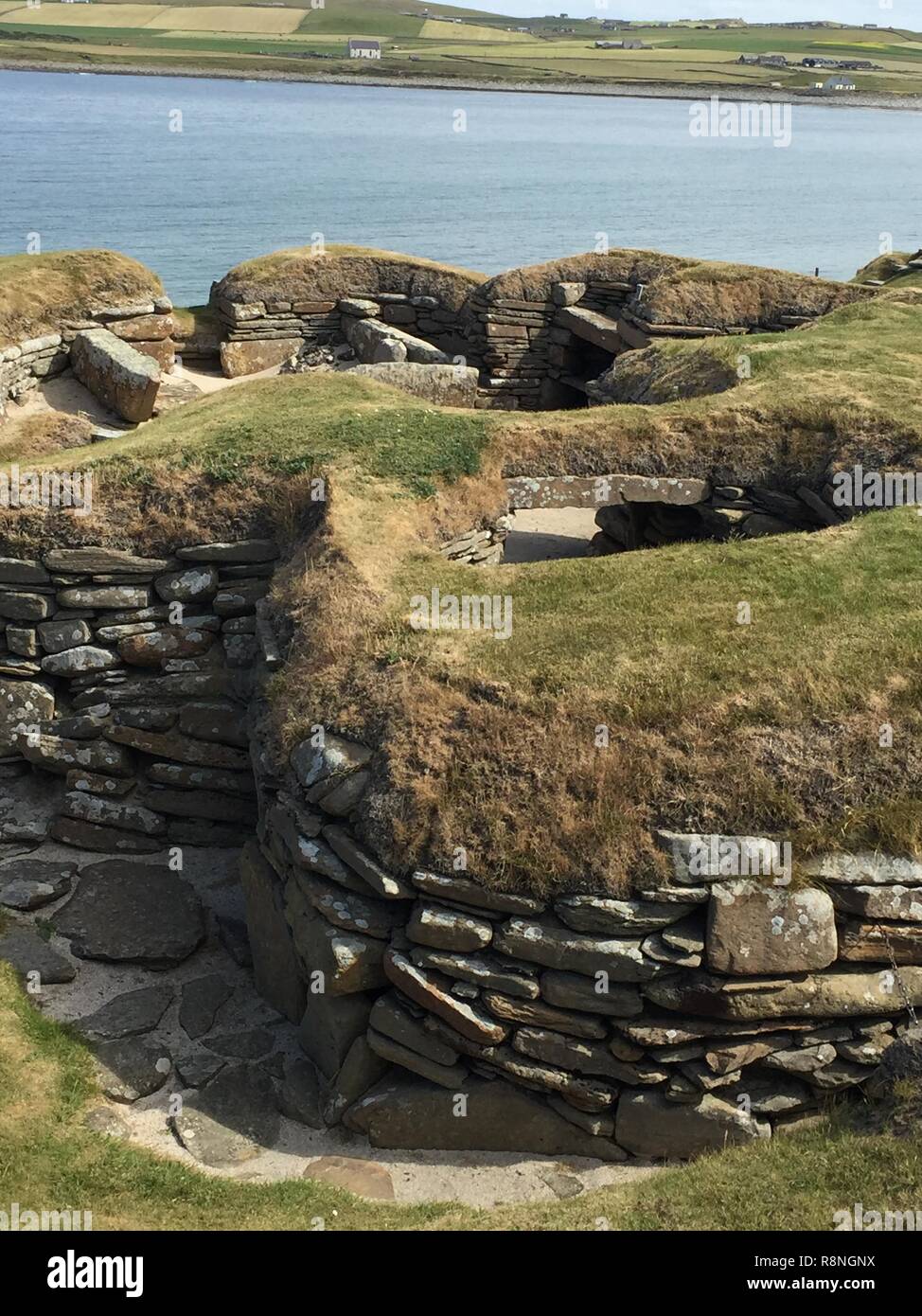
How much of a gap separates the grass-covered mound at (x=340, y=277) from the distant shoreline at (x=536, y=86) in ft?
253

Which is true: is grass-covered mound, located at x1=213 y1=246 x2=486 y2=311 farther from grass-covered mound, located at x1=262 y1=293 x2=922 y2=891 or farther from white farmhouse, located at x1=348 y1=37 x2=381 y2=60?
white farmhouse, located at x1=348 y1=37 x2=381 y2=60

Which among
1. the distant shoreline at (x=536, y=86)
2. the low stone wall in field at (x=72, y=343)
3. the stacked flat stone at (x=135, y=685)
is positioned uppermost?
the distant shoreline at (x=536, y=86)

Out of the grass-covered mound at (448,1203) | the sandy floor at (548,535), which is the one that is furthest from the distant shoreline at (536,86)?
the grass-covered mound at (448,1203)

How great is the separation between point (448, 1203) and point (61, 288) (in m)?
17.5

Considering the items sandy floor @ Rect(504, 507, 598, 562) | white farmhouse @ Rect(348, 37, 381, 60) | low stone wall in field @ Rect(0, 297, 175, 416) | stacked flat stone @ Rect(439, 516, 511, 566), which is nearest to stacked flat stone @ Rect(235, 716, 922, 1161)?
stacked flat stone @ Rect(439, 516, 511, 566)

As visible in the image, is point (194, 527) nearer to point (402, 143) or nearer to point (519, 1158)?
point (519, 1158)

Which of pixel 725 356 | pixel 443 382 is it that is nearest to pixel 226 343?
pixel 443 382

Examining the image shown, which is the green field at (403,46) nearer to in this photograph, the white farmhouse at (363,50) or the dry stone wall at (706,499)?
the white farmhouse at (363,50)

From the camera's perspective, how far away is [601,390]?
1938 centimetres

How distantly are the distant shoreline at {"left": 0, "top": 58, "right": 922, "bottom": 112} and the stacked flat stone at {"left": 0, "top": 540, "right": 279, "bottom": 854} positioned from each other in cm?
9115

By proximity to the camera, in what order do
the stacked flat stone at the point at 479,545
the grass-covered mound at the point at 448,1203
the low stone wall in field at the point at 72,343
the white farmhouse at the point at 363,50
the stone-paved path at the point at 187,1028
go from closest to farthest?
the grass-covered mound at the point at 448,1203 → the stone-paved path at the point at 187,1028 → the stacked flat stone at the point at 479,545 → the low stone wall in field at the point at 72,343 → the white farmhouse at the point at 363,50

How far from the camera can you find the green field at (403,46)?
330 feet

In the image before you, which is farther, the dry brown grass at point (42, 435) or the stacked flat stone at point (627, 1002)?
the dry brown grass at point (42, 435)

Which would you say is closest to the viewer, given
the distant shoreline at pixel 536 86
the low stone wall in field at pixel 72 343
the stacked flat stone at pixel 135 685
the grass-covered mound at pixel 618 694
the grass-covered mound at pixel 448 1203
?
the grass-covered mound at pixel 448 1203
